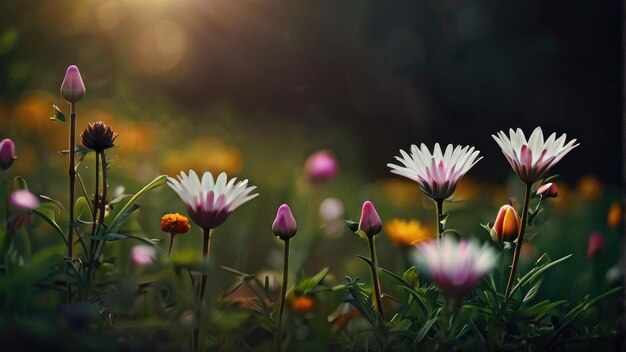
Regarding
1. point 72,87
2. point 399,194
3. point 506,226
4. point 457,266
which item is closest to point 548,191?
point 506,226

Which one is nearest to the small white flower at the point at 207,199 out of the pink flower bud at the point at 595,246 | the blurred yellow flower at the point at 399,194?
the pink flower bud at the point at 595,246

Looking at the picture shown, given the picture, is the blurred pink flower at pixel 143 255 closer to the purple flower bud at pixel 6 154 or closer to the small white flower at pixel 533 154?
the purple flower bud at pixel 6 154

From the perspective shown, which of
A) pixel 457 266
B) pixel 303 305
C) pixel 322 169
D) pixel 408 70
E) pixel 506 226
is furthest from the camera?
pixel 408 70

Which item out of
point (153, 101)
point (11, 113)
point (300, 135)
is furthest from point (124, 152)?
point (300, 135)

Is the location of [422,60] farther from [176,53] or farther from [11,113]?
[11,113]

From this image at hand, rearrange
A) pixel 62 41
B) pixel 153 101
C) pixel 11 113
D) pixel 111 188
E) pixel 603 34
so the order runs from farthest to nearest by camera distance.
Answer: pixel 603 34 → pixel 153 101 → pixel 62 41 → pixel 11 113 → pixel 111 188

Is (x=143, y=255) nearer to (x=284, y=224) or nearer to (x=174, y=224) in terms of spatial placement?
(x=174, y=224)
